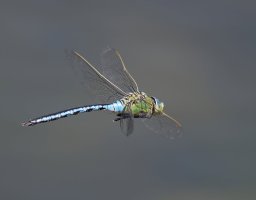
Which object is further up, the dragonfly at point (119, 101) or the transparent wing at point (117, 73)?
the transparent wing at point (117, 73)

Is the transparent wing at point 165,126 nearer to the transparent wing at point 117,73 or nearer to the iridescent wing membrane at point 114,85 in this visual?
the iridescent wing membrane at point 114,85

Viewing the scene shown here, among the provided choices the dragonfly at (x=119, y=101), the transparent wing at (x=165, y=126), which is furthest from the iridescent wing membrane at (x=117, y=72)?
the transparent wing at (x=165, y=126)

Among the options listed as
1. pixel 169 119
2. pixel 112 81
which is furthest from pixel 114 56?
pixel 169 119

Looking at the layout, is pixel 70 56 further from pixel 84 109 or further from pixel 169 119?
pixel 169 119

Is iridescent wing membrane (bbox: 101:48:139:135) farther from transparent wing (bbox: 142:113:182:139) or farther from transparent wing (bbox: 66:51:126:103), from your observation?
transparent wing (bbox: 142:113:182:139)

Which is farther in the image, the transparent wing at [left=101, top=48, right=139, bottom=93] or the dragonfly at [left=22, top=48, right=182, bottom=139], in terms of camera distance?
the transparent wing at [left=101, top=48, right=139, bottom=93]

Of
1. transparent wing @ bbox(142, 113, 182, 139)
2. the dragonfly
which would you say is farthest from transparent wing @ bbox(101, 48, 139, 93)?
transparent wing @ bbox(142, 113, 182, 139)
